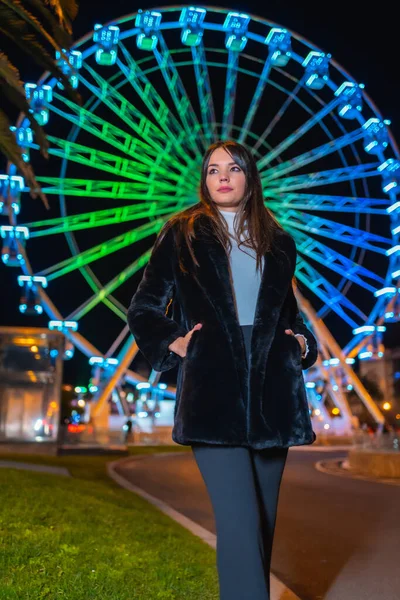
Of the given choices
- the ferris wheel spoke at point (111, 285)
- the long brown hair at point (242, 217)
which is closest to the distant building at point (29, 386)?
the ferris wheel spoke at point (111, 285)

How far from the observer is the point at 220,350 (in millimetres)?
2410

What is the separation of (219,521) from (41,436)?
66.1 feet

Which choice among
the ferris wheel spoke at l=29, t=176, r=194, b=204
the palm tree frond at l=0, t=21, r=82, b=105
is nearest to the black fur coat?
the palm tree frond at l=0, t=21, r=82, b=105

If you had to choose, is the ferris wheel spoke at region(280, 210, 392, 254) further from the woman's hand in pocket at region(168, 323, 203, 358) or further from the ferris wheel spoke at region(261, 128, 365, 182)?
the woman's hand in pocket at region(168, 323, 203, 358)

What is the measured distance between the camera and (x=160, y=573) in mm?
4188

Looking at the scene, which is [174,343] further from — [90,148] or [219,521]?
[90,148]

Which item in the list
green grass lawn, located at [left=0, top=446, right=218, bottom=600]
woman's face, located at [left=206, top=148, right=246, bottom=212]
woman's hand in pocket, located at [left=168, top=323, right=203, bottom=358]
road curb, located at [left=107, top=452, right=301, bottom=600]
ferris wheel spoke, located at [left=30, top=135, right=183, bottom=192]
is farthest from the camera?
ferris wheel spoke, located at [left=30, top=135, right=183, bottom=192]

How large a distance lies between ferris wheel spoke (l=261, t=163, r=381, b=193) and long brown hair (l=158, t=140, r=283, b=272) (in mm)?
16296

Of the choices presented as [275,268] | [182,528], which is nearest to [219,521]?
[275,268]

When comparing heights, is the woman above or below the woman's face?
below

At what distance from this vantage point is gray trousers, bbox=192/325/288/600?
232 centimetres

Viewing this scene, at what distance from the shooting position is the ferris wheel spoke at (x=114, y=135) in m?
17.8

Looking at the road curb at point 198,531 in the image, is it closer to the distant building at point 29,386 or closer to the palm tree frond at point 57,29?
the palm tree frond at point 57,29

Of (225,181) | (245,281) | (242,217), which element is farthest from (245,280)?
(225,181)
